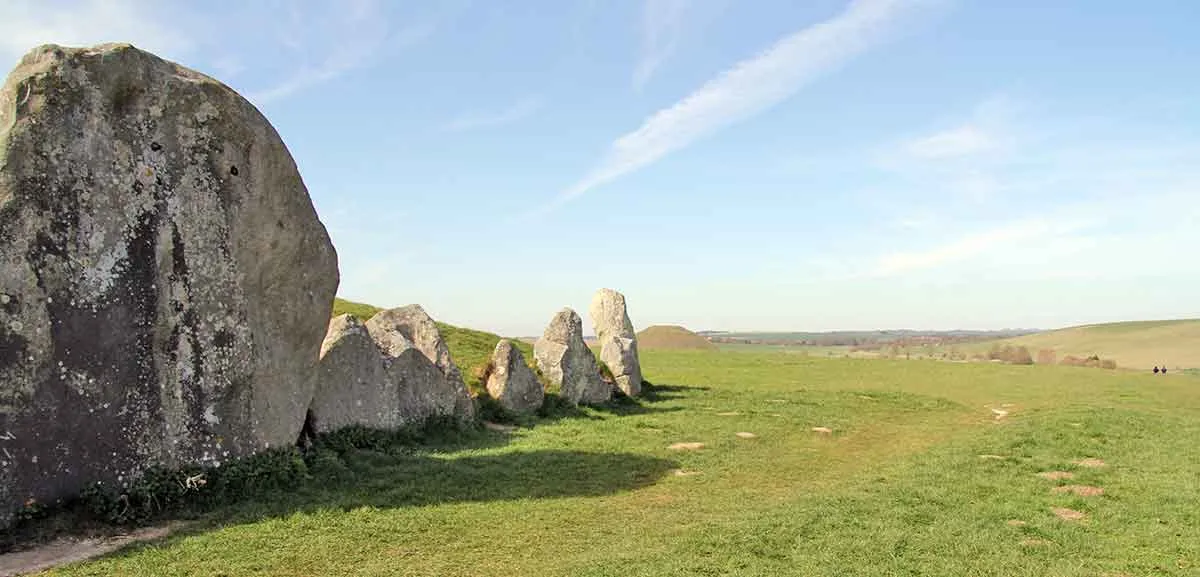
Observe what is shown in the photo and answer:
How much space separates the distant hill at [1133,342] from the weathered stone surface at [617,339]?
4239 cm

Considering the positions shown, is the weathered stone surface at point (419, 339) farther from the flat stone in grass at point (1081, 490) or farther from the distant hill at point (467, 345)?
the flat stone in grass at point (1081, 490)

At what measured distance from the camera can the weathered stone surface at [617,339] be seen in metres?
23.3

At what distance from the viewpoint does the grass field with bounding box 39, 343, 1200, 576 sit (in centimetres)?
813

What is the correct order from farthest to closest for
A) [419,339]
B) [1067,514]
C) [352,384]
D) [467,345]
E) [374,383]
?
[467,345]
[419,339]
[374,383]
[352,384]
[1067,514]

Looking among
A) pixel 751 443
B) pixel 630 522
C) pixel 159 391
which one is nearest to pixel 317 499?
pixel 159 391

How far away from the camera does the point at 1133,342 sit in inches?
2889

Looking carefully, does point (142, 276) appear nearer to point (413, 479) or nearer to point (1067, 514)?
point (413, 479)

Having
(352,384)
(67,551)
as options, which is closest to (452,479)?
(352,384)

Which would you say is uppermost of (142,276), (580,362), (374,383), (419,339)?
(142,276)

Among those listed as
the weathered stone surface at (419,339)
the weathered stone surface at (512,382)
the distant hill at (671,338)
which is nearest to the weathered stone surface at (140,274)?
the weathered stone surface at (419,339)

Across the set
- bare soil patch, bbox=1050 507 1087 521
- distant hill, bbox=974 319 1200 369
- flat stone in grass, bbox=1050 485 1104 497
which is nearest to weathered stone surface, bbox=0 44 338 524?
bare soil patch, bbox=1050 507 1087 521

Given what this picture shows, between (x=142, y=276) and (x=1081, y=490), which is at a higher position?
(x=142, y=276)

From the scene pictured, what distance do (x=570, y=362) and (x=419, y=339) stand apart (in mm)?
4751

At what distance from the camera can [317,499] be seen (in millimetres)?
10305
